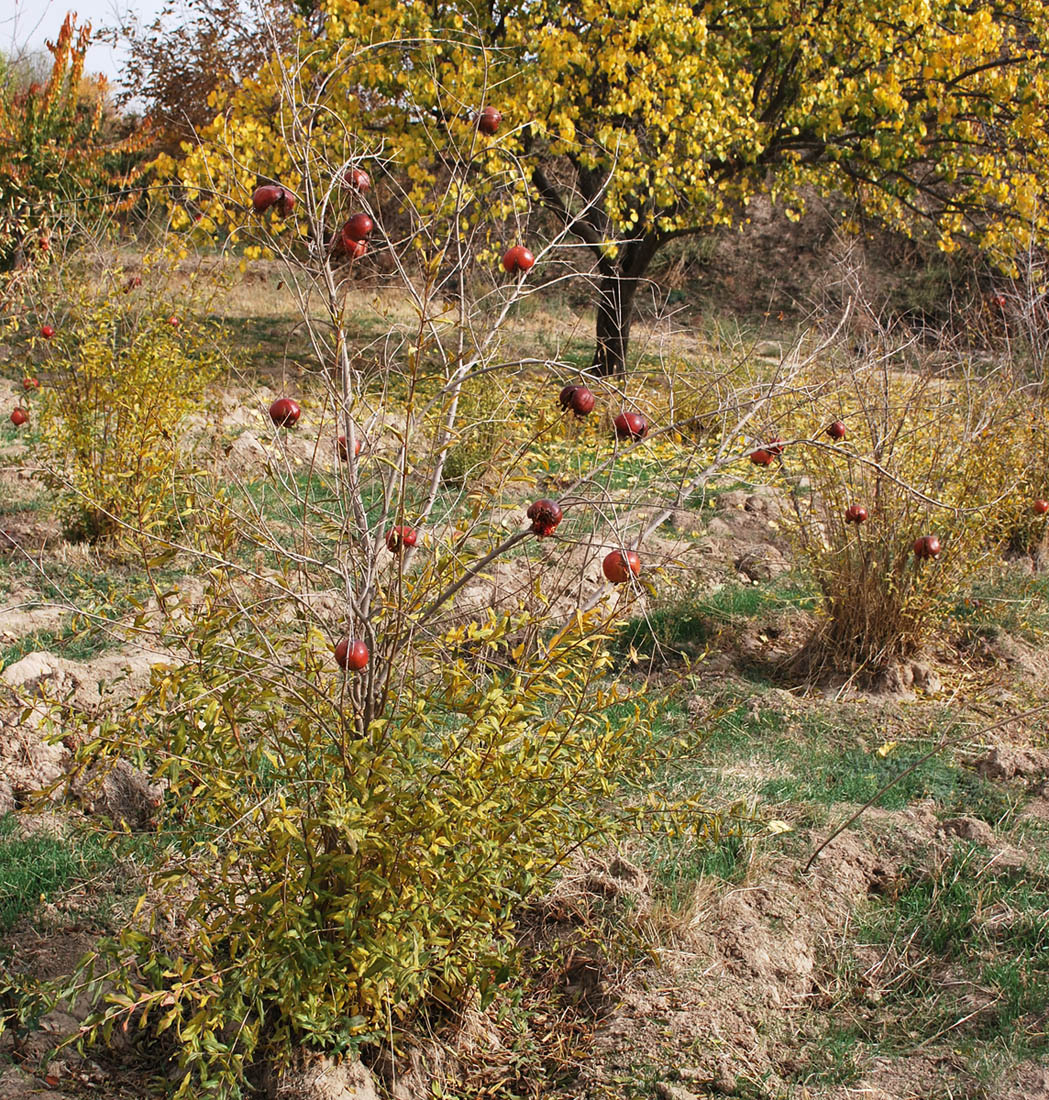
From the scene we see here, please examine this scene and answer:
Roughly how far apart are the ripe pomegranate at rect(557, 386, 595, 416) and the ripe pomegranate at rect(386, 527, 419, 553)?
0.33m

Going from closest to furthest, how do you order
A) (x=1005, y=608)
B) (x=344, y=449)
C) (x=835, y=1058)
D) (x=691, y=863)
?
(x=344, y=449) < (x=835, y=1058) < (x=691, y=863) < (x=1005, y=608)

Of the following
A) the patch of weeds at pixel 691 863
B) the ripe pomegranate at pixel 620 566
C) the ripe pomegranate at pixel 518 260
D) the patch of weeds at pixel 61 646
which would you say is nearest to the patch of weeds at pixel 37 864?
the patch of weeds at pixel 61 646

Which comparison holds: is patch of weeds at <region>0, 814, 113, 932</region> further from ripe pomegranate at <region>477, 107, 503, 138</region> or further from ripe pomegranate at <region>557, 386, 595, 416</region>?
ripe pomegranate at <region>477, 107, 503, 138</region>

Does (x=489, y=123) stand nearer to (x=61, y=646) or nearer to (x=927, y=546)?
(x=927, y=546)

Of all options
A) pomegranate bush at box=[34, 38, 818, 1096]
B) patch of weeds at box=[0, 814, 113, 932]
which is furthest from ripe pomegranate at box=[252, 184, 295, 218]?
patch of weeds at box=[0, 814, 113, 932]

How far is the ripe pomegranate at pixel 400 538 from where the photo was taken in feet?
5.42

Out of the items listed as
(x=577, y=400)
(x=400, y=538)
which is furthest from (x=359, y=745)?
(x=577, y=400)

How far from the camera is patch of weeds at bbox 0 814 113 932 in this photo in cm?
233

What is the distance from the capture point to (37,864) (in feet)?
8.00

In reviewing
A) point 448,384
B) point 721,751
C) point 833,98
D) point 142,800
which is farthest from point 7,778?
point 833,98

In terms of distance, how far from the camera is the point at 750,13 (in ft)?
26.0

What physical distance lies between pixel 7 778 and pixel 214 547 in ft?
4.26

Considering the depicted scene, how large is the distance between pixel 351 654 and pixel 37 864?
1.37 m

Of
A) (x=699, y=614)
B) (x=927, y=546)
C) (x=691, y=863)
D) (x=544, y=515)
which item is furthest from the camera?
(x=699, y=614)
